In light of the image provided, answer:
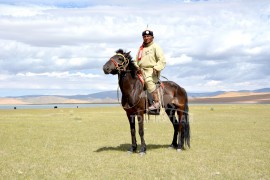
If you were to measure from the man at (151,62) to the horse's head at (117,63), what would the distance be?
0.89 m

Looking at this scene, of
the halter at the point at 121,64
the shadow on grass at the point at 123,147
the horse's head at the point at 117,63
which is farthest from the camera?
the shadow on grass at the point at 123,147

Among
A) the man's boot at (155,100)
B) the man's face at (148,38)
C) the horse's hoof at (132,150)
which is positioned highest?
the man's face at (148,38)

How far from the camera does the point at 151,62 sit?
46.1ft

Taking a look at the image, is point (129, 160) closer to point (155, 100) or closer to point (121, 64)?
point (155, 100)

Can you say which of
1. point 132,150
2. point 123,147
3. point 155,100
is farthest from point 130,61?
point 123,147

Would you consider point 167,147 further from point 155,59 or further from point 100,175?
point 100,175

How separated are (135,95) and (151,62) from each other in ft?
4.83

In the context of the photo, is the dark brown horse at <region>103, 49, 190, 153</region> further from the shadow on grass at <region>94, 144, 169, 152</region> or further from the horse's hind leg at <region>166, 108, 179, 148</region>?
the shadow on grass at <region>94, 144, 169, 152</region>

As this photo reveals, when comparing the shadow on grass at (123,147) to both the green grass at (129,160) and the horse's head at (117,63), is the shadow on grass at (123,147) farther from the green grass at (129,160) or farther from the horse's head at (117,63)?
the horse's head at (117,63)

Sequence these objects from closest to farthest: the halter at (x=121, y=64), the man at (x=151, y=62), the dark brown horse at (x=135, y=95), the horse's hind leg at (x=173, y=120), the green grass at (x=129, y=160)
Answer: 1. the green grass at (x=129, y=160)
2. the halter at (x=121, y=64)
3. the dark brown horse at (x=135, y=95)
4. the man at (x=151, y=62)
5. the horse's hind leg at (x=173, y=120)

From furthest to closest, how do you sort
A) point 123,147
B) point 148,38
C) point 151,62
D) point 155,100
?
1. point 123,147
2. point 155,100
3. point 151,62
4. point 148,38

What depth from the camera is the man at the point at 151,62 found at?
13898 mm

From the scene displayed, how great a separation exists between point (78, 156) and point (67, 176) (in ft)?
10.9

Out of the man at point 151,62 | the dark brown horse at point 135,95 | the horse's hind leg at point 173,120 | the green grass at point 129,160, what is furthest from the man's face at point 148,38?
the green grass at point 129,160
